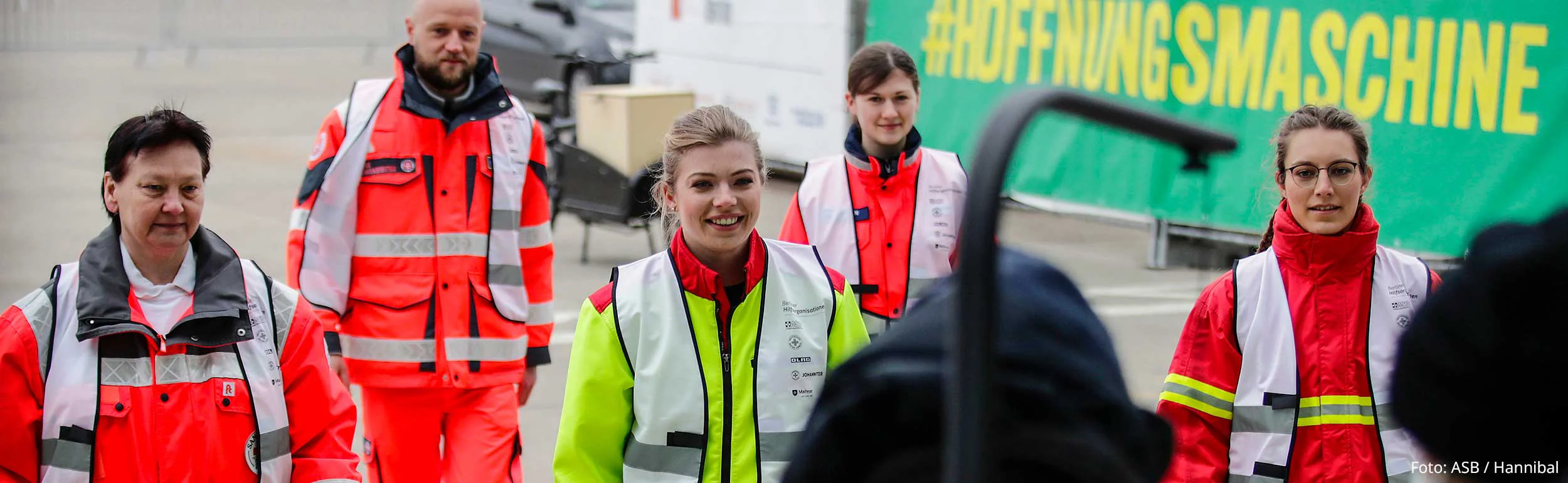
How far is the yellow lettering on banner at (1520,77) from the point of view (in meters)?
8.55

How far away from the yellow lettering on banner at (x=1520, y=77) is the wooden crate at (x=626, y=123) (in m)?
5.19

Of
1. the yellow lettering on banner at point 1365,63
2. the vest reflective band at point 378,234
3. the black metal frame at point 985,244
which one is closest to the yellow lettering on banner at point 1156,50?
the yellow lettering on banner at point 1365,63

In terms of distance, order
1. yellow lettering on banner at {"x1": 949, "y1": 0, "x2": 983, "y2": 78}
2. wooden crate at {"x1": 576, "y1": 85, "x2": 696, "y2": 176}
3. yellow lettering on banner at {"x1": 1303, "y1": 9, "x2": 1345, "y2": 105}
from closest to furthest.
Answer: yellow lettering on banner at {"x1": 1303, "y1": 9, "x2": 1345, "y2": 105} → wooden crate at {"x1": 576, "y1": 85, "x2": 696, "y2": 176} → yellow lettering on banner at {"x1": 949, "y1": 0, "x2": 983, "y2": 78}

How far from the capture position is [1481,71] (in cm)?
877

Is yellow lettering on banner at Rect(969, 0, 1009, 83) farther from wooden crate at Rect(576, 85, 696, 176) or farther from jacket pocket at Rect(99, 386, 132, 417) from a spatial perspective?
jacket pocket at Rect(99, 386, 132, 417)

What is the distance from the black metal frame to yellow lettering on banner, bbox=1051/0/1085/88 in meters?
9.87

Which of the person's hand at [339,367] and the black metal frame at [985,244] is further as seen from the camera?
the person's hand at [339,367]

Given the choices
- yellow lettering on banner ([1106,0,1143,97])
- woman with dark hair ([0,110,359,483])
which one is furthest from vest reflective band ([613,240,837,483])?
yellow lettering on banner ([1106,0,1143,97])

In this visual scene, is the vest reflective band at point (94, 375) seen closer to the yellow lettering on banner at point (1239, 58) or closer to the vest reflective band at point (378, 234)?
the vest reflective band at point (378, 234)

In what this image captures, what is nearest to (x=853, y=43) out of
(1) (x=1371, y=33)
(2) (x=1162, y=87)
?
(2) (x=1162, y=87)

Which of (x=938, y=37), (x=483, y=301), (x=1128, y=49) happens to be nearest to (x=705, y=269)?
(x=483, y=301)

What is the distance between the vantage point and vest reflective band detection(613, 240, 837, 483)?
3.37 metres

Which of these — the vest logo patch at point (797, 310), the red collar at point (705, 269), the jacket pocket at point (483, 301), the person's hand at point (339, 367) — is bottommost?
the person's hand at point (339, 367)

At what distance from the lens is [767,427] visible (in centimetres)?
342
